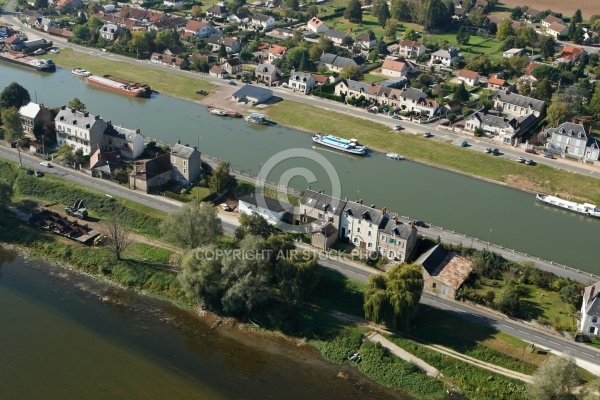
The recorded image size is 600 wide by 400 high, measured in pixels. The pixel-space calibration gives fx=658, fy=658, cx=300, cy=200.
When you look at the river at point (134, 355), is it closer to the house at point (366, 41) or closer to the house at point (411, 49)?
the house at point (411, 49)

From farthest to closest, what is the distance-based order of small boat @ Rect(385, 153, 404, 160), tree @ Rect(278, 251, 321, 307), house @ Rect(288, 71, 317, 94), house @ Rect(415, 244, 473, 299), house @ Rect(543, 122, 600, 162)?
house @ Rect(288, 71, 317, 94), small boat @ Rect(385, 153, 404, 160), house @ Rect(543, 122, 600, 162), house @ Rect(415, 244, 473, 299), tree @ Rect(278, 251, 321, 307)

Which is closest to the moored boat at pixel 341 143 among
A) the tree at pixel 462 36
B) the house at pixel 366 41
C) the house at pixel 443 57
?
the house at pixel 443 57

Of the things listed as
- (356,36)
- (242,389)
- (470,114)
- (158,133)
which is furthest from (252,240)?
(356,36)

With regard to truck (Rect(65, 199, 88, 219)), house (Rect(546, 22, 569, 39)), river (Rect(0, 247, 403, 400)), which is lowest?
river (Rect(0, 247, 403, 400))

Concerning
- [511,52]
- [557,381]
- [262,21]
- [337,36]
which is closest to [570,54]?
[511,52]

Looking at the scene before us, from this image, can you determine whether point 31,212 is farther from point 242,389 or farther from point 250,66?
point 250,66

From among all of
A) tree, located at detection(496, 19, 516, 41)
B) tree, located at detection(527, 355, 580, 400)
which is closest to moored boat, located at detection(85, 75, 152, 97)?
tree, located at detection(496, 19, 516, 41)

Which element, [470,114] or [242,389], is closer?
[242,389]

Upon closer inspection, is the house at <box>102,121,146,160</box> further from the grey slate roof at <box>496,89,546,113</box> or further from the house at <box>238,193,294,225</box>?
the grey slate roof at <box>496,89,546,113</box>
